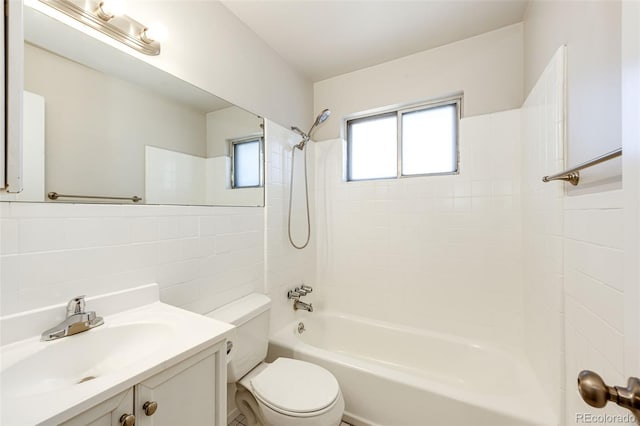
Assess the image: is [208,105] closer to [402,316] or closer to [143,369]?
[143,369]

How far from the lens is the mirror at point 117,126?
854 mm

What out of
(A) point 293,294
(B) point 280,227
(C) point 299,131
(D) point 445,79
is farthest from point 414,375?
(D) point 445,79

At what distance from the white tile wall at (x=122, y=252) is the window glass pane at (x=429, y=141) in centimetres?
140

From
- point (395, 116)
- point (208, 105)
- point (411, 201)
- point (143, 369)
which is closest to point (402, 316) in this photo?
point (411, 201)

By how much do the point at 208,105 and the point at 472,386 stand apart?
237 centimetres

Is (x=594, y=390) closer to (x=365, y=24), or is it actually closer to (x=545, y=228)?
(x=545, y=228)

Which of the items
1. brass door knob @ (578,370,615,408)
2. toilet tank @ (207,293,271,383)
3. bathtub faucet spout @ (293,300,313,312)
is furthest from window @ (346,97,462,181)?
brass door knob @ (578,370,615,408)

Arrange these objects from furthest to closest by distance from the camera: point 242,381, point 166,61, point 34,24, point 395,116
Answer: point 395,116 → point 242,381 → point 166,61 → point 34,24

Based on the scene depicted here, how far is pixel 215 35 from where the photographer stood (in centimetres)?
145

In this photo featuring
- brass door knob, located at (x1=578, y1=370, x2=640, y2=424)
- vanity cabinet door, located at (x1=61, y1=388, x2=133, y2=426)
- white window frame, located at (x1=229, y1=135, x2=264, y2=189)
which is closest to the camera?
brass door knob, located at (x1=578, y1=370, x2=640, y2=424)

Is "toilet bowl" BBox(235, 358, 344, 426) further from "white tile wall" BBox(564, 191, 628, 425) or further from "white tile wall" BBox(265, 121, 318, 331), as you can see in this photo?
"white tile wall" BBox(564, 191, 628, 425)

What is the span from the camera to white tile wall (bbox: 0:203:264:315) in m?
0.79

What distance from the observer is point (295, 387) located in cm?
126

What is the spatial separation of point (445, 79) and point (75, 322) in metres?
2.43
